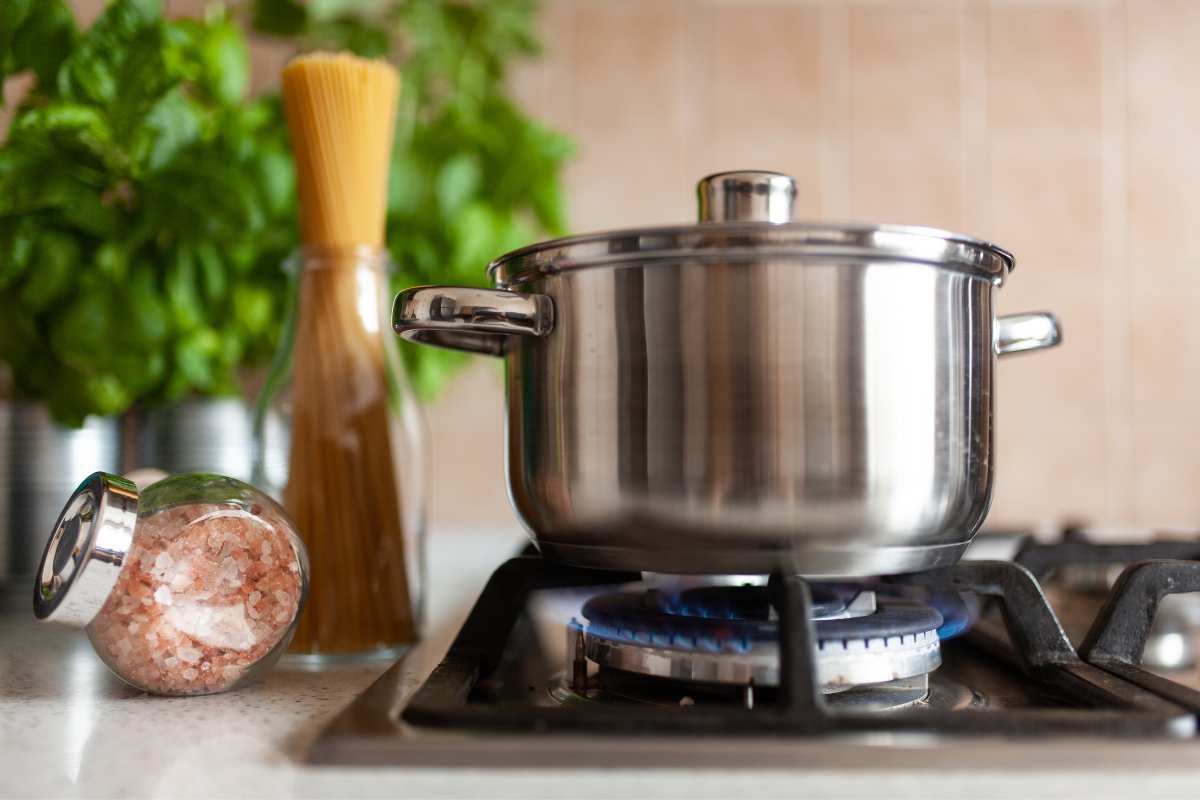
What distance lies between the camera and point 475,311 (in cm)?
45

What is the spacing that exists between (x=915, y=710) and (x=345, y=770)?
0.22 m

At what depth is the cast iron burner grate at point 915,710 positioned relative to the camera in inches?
13.6

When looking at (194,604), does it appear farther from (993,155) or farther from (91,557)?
(993,155)

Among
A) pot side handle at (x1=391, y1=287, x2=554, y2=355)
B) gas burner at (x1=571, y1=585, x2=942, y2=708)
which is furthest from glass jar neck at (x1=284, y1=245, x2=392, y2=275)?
gas burner at (x1=571, y1=585, x2=942, y2=708)

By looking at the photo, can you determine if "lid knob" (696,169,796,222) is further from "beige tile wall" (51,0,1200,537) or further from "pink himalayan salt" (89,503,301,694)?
"beige tile wall" (51,0,1200,537)

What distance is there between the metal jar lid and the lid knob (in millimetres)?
318

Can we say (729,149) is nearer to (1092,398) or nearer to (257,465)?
(1092,398)

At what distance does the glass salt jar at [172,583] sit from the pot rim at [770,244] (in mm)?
216

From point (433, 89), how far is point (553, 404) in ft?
3.11

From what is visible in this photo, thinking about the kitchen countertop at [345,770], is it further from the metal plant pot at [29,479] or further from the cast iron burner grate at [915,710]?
the metal plant pot at [29,479]

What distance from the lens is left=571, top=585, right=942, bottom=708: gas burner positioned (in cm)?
42

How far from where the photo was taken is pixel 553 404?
46cm

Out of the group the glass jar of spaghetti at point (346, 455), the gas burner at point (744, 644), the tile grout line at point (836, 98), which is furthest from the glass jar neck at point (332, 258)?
the tile grout line at point (836, 98)

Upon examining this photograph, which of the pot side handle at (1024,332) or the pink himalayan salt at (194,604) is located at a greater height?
the pot side handle at (1024,332)
